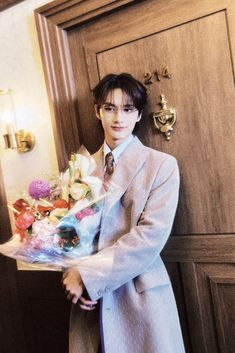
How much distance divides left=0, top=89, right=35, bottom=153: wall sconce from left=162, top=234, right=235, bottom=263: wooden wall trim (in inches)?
36.6

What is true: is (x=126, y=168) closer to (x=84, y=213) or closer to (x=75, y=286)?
A: (x=84, y=213)

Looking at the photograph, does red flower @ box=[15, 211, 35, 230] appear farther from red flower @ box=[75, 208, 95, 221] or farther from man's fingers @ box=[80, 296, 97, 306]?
man's fingers @ box=[80, 296, 97, 306]

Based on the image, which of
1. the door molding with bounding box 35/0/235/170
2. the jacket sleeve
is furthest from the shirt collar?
the door molding with bounding box 35/0/235/170

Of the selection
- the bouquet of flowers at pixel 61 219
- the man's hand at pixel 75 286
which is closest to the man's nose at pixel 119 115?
the bouquet of flowers at pixel 61 219

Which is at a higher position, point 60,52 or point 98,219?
point 60,52

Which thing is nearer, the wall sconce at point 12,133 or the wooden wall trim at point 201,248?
the wooden wall trim at point 201,248

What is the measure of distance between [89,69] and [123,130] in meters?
0.45

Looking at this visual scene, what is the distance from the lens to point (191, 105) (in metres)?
1.54

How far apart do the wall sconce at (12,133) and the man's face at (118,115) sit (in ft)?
2.03

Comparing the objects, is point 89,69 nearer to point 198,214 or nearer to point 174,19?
point 174,19

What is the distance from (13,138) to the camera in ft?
6.47

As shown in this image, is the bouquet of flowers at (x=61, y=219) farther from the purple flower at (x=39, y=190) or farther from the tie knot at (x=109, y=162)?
the tie knot at (x=109, y=162)

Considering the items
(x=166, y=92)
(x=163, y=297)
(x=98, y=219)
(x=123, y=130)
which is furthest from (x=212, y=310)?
(x=166, y=92)

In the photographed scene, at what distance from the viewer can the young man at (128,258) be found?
1293 millimetres
